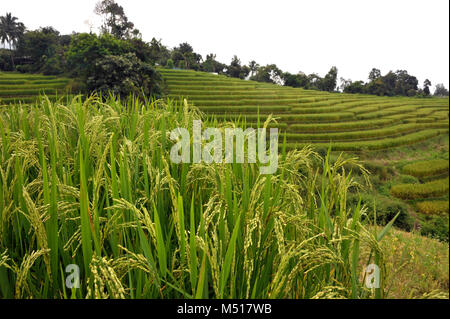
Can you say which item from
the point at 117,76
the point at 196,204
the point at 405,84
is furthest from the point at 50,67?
the point at 405,84

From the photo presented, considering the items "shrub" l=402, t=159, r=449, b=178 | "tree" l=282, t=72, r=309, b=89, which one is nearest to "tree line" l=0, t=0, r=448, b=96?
"shrub" l=402, t=159, r=449, b=178

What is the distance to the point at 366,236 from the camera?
0.79m

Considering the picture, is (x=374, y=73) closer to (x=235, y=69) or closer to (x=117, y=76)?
(x=235, y=69)

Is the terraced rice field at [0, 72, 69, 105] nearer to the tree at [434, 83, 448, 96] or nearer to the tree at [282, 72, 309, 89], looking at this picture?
the tree at [282, 72, 309, 89]

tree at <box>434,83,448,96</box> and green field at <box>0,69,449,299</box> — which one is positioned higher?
tree at <box>434,83,448,96</box>

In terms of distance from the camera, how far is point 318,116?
1303 inches

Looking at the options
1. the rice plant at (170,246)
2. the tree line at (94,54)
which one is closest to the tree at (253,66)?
the tree line at (94,54)

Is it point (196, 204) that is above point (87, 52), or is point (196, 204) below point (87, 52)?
below

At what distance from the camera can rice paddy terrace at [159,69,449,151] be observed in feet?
96.5

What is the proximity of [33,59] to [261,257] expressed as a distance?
53.2ft

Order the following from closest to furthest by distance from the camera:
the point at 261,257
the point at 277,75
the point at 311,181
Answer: the point at 261,257 < the point at 311,181 < the point at 277,75

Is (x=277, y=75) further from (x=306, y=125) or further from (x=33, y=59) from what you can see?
(x=33, y=59)
